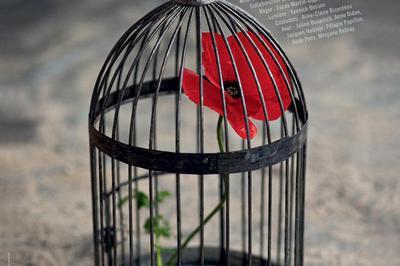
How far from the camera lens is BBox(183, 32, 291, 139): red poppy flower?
1156 millimetres

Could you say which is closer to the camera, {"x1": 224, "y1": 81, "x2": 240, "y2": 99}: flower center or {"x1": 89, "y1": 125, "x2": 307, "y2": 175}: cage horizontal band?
{"x1": 89, "y1": 125, "x2": 307, "y2": 175}: cage horizontal band

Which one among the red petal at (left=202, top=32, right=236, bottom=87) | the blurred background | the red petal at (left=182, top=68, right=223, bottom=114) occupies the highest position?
the red petal at (left=202, top=32, right=236, bottom=87)

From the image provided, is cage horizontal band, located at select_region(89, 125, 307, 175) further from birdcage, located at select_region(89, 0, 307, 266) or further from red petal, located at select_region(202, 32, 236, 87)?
red petal, located at select_region(202, 32, 236, 87)

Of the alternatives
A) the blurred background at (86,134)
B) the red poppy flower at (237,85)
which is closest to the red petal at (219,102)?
the red poppy flower at (237,85)

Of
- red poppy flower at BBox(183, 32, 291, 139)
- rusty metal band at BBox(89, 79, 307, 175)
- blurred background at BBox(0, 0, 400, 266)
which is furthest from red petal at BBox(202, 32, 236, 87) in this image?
blurred background at BBox(0, 0, 400, 266)

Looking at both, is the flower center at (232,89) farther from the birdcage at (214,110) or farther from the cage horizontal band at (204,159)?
the cage horizontal band at (204,159)

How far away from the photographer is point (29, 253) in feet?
5.73

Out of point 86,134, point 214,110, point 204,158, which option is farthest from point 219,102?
point 86,134

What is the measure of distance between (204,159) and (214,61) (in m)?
0.20

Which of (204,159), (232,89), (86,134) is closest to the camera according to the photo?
(204,159)

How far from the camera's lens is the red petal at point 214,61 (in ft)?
3.94

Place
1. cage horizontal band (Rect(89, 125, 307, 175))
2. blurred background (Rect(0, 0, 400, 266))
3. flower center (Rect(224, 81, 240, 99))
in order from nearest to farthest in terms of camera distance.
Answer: cage horizontal band (Rect(89, 125, 307, 175)), flower center (Rect(224, 81, 240, 99)), blurred background (Rect(0, 0, 400, 266))

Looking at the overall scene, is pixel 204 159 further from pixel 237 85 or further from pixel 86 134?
pixel 86 134

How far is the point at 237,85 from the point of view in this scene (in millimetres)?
1212
